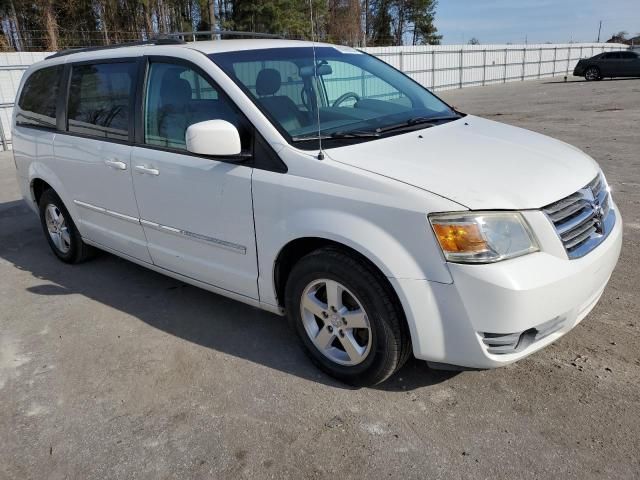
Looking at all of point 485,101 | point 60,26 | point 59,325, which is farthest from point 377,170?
point 60,26

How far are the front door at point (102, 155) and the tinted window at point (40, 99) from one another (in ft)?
0.93

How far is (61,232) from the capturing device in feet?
16.3

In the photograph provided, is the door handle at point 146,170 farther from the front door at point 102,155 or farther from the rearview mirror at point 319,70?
the rearview mirror at point 319,70

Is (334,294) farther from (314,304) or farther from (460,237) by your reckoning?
(460,237)

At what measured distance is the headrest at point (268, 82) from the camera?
3176mm

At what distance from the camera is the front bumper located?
2.32 m

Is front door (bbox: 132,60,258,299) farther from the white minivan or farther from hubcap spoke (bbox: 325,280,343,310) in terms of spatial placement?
hubcap spoke (bbox: 325,280,343,310)

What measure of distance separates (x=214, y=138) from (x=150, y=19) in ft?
105

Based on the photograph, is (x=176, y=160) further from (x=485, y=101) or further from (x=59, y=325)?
(x=485, y=101)

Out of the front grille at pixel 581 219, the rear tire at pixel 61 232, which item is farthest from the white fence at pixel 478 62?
the front grille at pixel 581 219

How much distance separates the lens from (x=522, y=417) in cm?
261

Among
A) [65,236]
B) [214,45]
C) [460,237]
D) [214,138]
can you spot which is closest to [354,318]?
[460,237]


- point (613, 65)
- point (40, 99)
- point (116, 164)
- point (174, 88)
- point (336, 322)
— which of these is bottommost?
point (613, 65)

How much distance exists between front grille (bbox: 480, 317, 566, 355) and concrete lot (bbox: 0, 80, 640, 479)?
39 centimetres
